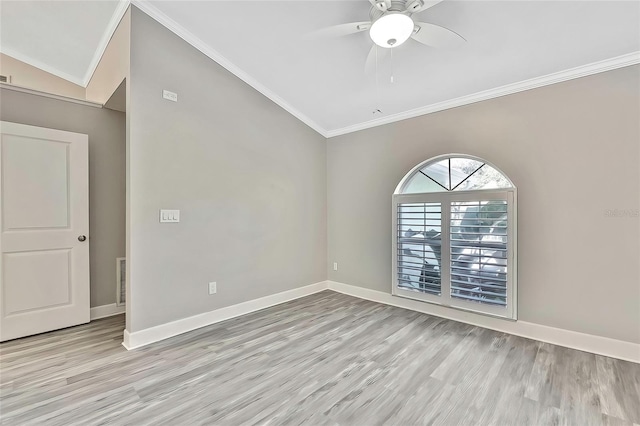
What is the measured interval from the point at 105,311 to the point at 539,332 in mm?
4742

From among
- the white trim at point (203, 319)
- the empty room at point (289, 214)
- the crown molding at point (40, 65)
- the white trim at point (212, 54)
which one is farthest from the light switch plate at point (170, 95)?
the crown molding at point (40, 65)

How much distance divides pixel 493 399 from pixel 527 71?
9.22ft

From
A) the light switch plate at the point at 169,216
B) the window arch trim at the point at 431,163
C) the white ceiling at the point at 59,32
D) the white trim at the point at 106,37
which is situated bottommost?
the light switch plate at the point at 169,216

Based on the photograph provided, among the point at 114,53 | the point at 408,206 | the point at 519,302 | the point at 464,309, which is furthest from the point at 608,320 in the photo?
the point at 114,53

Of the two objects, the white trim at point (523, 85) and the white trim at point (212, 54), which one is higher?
the white trim at point (212, 54)

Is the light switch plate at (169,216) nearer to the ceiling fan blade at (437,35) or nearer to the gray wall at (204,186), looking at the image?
the gray wall at (204,186)

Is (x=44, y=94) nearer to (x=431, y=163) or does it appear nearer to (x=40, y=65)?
(x=40, y=65)

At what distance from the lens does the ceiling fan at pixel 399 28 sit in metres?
1.80

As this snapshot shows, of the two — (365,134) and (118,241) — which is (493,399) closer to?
(365,134)

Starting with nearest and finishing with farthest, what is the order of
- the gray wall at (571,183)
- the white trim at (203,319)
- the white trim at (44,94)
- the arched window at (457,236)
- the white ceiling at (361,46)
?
the white ceiling at (361,46) → the gray wall at (571,183) → the white trim at (203,319) → the white trim at (44,94) → the arched window at (457,236)

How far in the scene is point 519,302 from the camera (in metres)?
2.86

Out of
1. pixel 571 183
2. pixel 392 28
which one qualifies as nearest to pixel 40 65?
pixel 392 28

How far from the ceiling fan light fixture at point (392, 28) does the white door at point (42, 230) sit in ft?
10.6

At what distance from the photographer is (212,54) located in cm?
315
